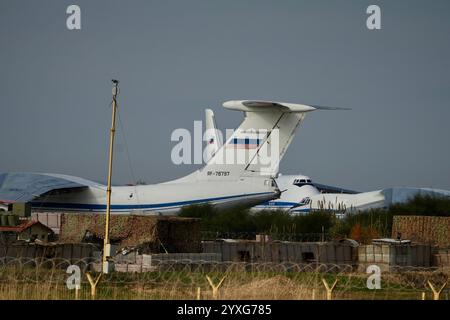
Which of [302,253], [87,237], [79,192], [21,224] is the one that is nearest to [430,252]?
[302,253]

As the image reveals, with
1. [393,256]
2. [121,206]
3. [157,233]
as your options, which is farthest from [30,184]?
[393,256]

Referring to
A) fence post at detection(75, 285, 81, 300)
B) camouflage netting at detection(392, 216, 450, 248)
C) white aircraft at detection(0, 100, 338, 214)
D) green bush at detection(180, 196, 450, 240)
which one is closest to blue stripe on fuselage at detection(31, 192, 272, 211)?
white aircraft at detection(0, 100, 338, 214)

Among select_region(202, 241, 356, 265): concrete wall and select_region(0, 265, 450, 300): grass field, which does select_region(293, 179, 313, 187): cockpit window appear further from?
select_region(0, 265, 450, 300): grass field

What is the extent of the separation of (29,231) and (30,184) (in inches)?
809

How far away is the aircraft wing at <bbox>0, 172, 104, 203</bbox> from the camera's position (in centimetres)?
5412

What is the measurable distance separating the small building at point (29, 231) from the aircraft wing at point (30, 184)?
16676mm

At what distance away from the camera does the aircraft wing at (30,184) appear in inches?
2131

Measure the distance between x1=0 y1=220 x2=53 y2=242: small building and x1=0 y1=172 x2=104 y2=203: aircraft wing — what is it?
1668cm

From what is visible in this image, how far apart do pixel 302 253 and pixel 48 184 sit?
82.4ft

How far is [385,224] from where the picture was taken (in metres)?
52.4

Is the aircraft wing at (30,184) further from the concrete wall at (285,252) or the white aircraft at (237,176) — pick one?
the concrete wall at (285,252)

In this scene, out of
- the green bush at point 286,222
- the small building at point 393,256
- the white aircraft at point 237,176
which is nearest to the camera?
the small building at point 393,256

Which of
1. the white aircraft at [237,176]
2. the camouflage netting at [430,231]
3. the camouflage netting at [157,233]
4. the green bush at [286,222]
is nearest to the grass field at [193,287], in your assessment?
the camouflage netting at [157,233]
